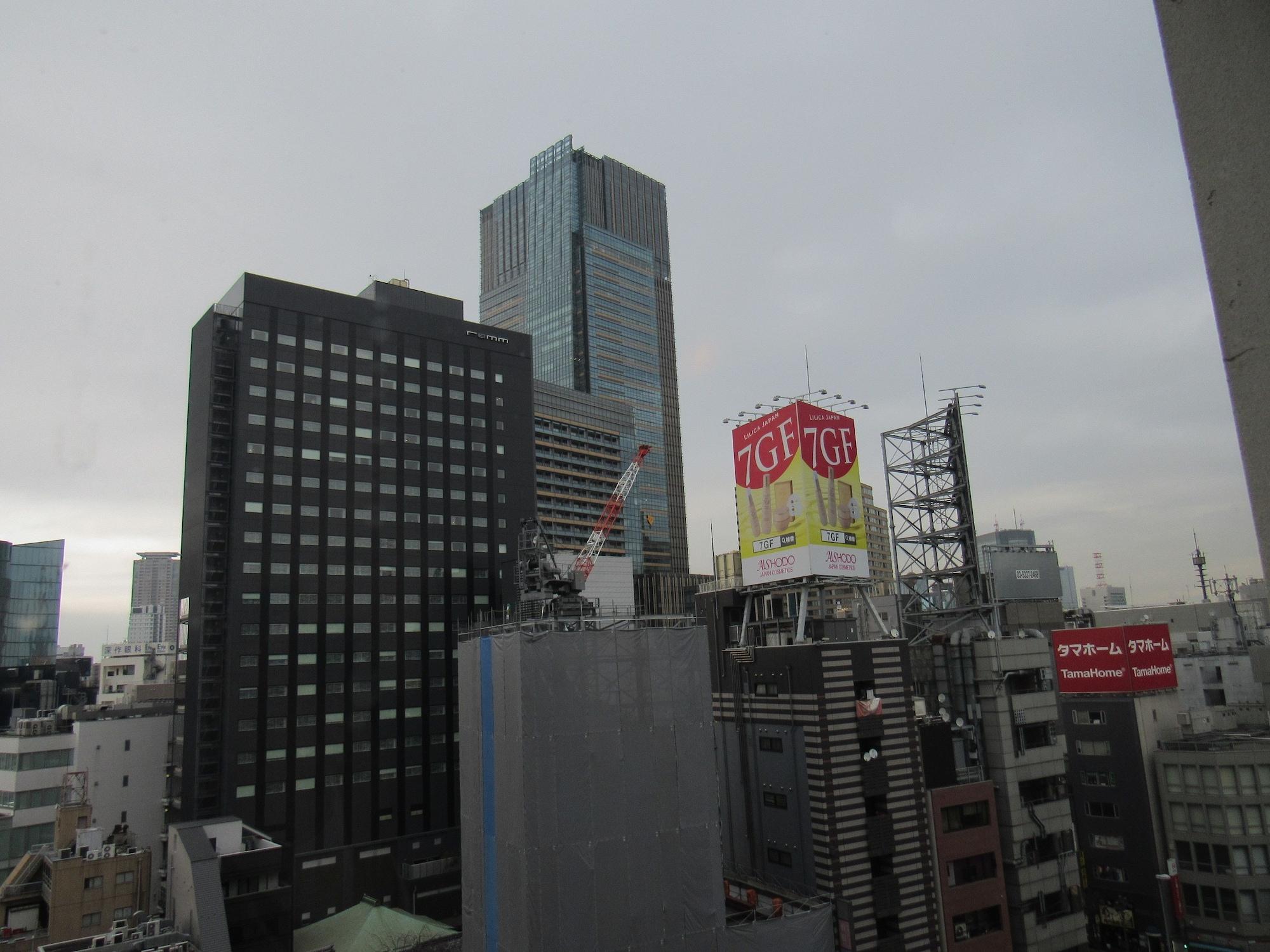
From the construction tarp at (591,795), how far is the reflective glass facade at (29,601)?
6255 inches

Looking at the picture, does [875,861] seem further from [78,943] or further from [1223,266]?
[1223,266]

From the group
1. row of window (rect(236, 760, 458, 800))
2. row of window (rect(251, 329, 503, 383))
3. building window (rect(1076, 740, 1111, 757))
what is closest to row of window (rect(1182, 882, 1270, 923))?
building window (rect(1076, 740, 1111, 757))

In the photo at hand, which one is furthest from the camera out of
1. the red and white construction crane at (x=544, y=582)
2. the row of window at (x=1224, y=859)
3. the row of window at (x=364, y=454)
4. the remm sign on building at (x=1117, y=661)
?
the row of window at (x=364, y=454)

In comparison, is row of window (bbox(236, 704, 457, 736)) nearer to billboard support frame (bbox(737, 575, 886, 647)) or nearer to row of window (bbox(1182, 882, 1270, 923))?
billboard support frame (bbox(737, 575, 886, 647))

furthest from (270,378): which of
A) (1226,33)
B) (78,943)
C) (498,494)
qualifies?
(1226,33)

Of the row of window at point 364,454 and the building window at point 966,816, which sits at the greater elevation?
the row of window at point 364,454

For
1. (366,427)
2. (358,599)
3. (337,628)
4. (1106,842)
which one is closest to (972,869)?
(1106,842)

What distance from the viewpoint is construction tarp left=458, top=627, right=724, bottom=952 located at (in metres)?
46.1

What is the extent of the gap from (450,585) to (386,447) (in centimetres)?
2089

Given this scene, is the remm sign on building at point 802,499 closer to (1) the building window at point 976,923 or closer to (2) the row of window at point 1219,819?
(1) the building window at point 976,923

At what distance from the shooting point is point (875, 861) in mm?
58562

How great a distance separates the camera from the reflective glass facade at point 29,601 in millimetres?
166500

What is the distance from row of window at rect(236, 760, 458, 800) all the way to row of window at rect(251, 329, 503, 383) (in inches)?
2129

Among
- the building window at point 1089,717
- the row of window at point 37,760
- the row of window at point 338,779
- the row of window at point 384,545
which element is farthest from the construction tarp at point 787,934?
the row of window at point 37,760
